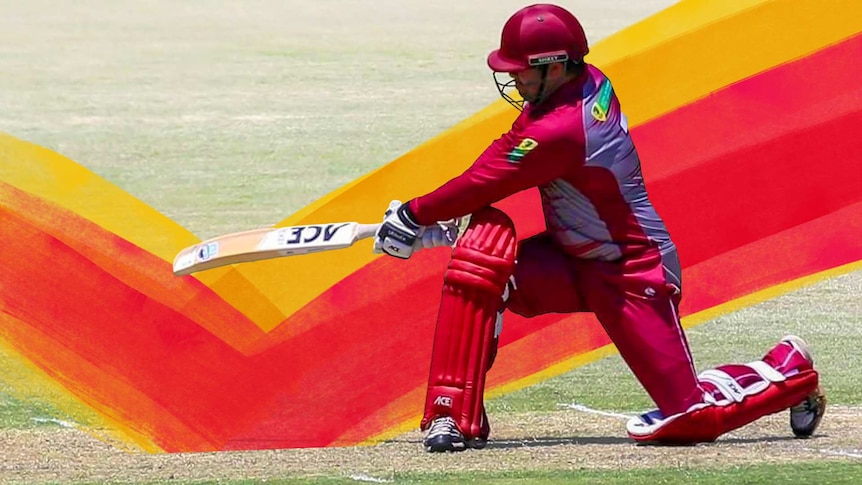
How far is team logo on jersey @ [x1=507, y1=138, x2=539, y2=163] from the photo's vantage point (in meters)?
5.43

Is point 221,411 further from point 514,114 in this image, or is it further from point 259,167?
point 259,167

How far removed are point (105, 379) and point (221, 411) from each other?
52 centimetres

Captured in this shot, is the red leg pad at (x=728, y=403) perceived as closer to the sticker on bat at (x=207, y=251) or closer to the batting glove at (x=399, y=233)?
the batting glove at (x=399, y=233)

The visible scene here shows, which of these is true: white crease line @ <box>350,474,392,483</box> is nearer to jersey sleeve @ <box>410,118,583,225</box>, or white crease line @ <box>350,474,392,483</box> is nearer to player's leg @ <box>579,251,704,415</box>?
jersey sleeve @ <box>410,118,583,225</box>

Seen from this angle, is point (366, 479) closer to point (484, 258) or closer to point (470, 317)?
point (470, 317)

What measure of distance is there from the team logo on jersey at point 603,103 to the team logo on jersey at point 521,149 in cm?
25

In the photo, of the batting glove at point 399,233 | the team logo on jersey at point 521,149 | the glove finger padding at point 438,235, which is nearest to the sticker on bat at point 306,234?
the batting glove at point 399,233

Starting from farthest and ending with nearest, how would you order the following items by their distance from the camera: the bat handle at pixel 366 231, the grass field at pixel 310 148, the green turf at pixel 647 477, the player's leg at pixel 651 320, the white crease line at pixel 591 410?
1. the white crease line at pixel 591 410
2. the bat handle at pixel 366 231
3. the player's leg at pixel 651 320
4. the grass field at pixel 310 148
5. the green turf at pixel 647 477

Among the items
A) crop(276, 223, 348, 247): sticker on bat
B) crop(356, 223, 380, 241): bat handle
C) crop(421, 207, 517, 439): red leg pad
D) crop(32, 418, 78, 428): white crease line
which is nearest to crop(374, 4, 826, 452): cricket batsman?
crop(421, 207, 517, 439): red leg pad

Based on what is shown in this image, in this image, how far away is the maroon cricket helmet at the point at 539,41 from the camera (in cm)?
550

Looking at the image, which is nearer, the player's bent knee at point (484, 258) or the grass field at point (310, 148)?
the grass field at point (310, 148)

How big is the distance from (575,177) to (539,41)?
0.49 meters

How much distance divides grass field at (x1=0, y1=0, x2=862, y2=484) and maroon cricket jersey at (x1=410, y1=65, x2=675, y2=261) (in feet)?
2.50

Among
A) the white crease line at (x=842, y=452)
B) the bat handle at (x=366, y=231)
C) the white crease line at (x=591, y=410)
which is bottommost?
the white crease line at (x=842, y=452)
